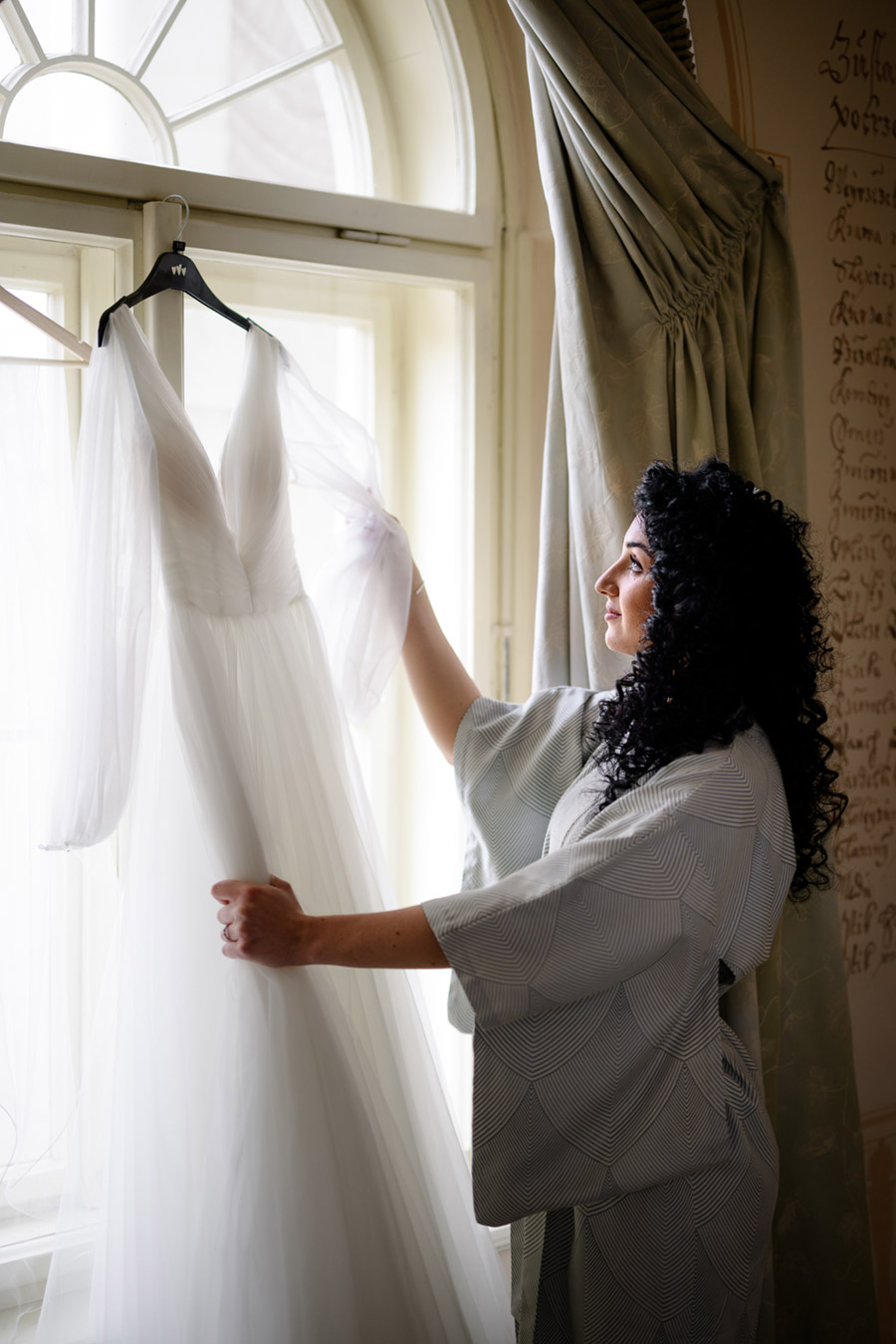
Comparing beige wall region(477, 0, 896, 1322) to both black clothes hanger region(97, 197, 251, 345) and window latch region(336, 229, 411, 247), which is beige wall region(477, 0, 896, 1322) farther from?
black clothes hanger region(97, 197, 251, 345)

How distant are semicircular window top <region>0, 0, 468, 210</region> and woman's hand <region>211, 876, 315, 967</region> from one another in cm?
96

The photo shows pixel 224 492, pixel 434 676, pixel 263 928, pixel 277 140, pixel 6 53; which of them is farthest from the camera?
pixel 277 140

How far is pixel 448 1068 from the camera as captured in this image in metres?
1.74

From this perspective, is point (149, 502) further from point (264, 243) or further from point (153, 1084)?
point (153, 1084)

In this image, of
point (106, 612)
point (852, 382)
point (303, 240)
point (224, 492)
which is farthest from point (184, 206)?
point (852, 382)

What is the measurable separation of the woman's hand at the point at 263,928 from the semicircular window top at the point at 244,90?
3.16 feet

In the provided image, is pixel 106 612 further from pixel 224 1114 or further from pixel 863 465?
pixel 863 465

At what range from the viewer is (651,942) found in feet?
3.75

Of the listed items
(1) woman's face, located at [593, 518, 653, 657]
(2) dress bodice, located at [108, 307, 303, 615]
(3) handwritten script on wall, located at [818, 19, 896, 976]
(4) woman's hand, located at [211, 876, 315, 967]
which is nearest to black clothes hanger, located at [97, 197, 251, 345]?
(2) dress bodice, located at [108, 307, 303, 615]

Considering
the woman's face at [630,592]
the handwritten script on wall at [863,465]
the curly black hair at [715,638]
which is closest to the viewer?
the curly black hair at [715,638]

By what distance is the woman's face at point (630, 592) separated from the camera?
133 centimetres

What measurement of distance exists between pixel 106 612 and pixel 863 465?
4.58ft

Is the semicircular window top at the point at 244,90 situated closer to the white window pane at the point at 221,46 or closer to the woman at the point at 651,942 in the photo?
the white window pane at the point at 221,46

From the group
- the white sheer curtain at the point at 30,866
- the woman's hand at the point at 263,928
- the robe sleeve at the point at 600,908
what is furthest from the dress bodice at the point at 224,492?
the robe sleeve at the point at 600,908
